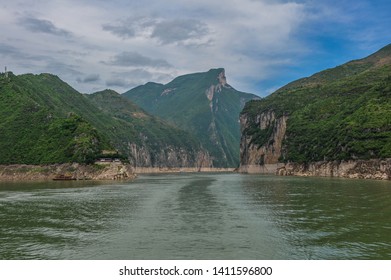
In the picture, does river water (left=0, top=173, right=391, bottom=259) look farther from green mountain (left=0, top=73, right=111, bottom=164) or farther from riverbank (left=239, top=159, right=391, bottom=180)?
green mountain (left=0, top=73, right=111, bottom=164)

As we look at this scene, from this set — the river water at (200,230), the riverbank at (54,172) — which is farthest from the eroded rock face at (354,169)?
the riverbank at (54,172)

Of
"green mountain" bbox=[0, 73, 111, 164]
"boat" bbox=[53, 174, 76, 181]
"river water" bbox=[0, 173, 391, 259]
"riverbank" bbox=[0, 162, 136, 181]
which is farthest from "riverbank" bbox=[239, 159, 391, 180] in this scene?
"boat" bbox=[53, 174, 76, 181]

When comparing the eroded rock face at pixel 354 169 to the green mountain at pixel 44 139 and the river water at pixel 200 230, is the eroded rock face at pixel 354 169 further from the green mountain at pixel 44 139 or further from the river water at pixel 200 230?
the green mountain at pixel 44 139

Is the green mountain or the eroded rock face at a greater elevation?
the green mountain

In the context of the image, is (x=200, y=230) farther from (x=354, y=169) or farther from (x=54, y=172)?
(x=54, y=172)

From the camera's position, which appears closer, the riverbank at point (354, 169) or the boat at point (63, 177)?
the riverbank at point (354, 169)

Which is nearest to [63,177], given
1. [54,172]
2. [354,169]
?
[54,172]
